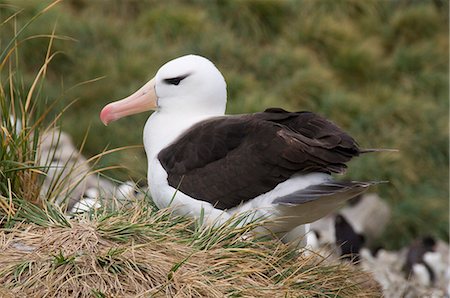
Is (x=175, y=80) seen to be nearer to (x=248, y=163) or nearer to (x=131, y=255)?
(x=248, y=163)

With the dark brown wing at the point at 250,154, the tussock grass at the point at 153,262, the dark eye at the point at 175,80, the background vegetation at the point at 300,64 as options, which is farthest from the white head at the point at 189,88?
the background vegetation at the point at 300,64

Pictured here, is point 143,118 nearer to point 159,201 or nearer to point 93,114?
point 93,114

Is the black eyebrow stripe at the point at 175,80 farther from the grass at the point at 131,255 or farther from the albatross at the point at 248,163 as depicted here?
the grass at the point at 131,255

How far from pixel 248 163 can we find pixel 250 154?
4cm

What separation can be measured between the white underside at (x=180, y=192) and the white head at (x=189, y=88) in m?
0.07

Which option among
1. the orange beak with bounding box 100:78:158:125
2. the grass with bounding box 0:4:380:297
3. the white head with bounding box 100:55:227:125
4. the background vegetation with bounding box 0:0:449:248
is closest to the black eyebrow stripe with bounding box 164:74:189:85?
the white head with bounding box 100:55:227:125

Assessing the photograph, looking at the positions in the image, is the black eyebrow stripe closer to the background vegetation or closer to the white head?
the white head

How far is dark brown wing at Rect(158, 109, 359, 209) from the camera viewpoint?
16.4ft

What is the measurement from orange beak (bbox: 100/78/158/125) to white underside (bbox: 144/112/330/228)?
105mm

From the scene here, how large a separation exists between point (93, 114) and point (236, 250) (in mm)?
6971

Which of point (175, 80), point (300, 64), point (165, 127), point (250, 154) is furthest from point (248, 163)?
point (300, 64)

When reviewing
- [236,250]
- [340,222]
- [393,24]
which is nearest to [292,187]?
[236,250]

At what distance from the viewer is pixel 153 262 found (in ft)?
14.8

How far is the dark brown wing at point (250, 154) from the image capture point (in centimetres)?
501
